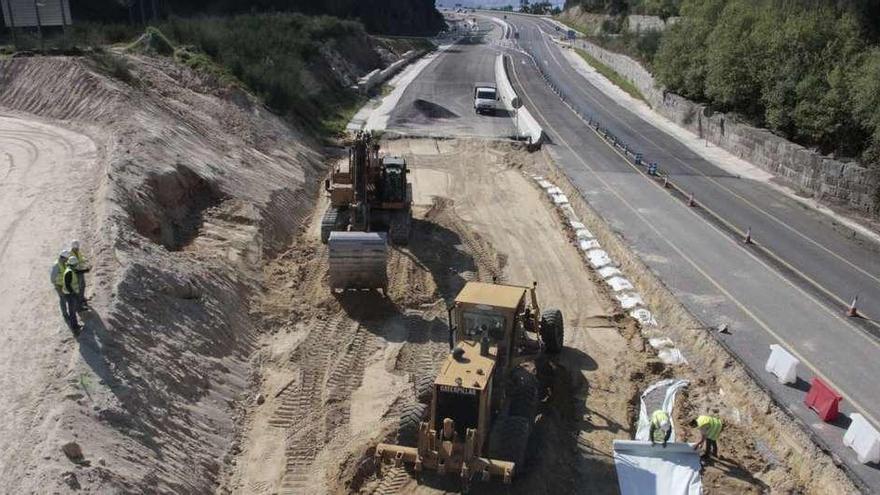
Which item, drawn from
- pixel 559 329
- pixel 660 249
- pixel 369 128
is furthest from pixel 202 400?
pixel 369 128

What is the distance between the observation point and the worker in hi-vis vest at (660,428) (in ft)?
42.4

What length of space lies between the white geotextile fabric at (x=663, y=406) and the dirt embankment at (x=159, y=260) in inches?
314

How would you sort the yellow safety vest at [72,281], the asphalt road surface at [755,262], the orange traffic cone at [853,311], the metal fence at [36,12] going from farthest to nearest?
the metal fence at [36,12] → the orange traffic cone at [853,311] → the asphalt road surface at [755,262] → the yellow safety vest at [72,281]

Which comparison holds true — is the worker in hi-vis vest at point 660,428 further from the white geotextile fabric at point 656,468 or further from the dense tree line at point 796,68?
the dense tree line at point 796,68

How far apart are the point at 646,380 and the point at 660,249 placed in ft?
24.8

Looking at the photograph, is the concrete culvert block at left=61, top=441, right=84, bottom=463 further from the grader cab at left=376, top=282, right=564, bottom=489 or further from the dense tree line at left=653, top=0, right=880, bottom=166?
the dense tree line at left=653, top=0, right=880, bottom=166

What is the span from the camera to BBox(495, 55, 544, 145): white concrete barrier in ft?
125

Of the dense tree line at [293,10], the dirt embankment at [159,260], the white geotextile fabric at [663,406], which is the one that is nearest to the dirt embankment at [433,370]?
the white geotextile fabric at [663,406]

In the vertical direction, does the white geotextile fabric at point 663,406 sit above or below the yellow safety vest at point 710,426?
below

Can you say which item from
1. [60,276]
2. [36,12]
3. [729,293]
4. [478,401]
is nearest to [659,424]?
[478,401]

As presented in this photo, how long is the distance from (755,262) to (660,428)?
441 inches

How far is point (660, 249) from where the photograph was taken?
22.9 m

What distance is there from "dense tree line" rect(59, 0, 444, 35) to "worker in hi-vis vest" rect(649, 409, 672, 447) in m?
42.7

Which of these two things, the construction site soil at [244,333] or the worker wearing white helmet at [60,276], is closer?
the construction site soil at [244,333]
